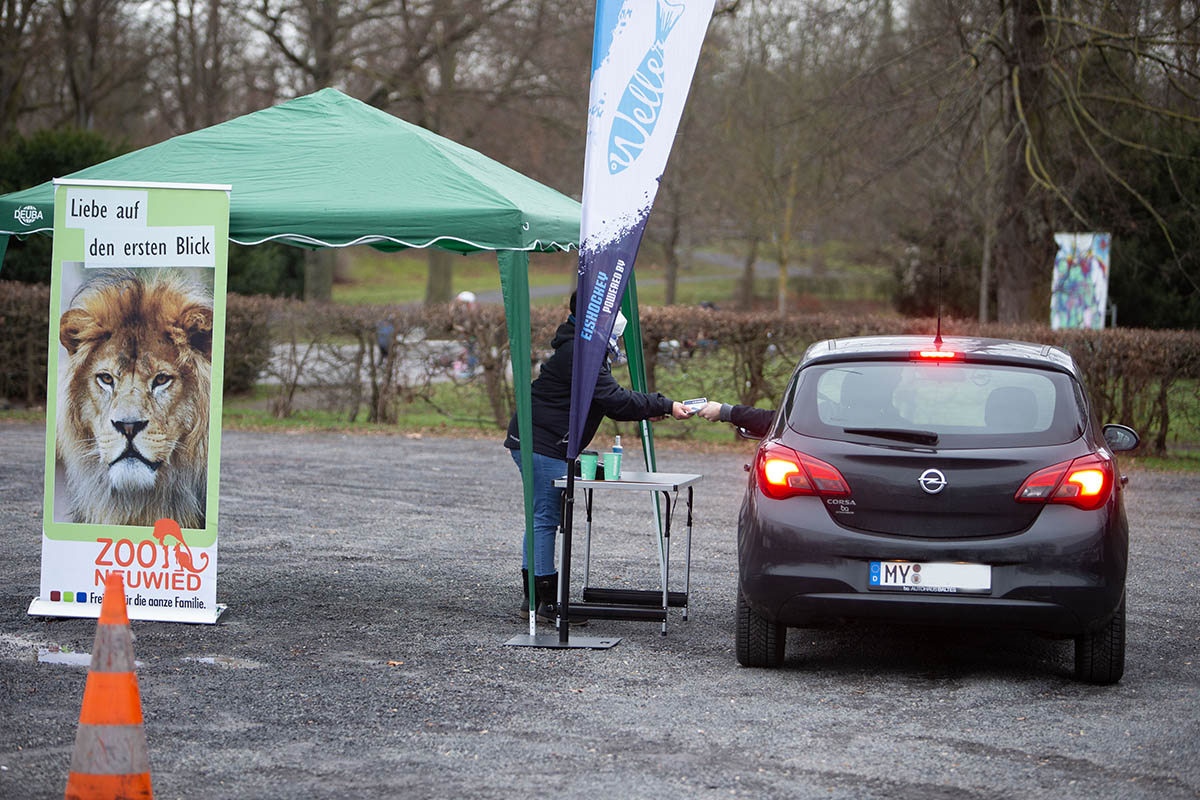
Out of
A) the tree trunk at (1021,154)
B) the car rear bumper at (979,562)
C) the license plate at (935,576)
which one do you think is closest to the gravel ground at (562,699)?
the car rear bumper at (979,562)

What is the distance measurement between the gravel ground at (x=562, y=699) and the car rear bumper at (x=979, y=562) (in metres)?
0.39

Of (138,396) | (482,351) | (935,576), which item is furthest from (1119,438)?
(482,351)

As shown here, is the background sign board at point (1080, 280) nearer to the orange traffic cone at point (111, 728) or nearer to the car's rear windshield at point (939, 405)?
the car's rear windshield at point (939, 405)

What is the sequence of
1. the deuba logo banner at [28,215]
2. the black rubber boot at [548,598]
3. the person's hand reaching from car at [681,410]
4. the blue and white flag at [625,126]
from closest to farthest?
1. the blue and white flag at [625,126]
2. the person's hand reaching from car at [681,410]
3. the black rubber boot at [548,598]
4. the deuba logo banner at [28,215]

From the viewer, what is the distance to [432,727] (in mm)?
5184

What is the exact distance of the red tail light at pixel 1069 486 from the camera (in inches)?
221

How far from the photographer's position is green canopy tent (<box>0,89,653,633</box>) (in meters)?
6.84

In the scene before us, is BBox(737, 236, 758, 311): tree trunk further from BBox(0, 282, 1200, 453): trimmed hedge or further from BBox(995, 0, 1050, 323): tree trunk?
BBox(0, 282, 1200, 453): trimmed hedge

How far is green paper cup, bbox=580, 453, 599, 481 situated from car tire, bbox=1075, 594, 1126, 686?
2.44m

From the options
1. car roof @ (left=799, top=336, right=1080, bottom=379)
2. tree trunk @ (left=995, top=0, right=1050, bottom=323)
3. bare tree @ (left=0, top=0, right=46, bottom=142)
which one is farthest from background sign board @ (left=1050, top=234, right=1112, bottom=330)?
bare tree @ (left=0, top=0, right=46, bottom=142)

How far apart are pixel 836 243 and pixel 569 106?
18.2m

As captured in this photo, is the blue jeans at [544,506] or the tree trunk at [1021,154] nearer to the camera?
the blue jeans at [544,506]

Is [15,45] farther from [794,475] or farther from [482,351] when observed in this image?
[794,475]

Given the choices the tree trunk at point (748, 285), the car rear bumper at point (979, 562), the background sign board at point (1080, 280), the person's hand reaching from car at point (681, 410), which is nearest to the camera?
the car rear bumper at point (979, 562)
